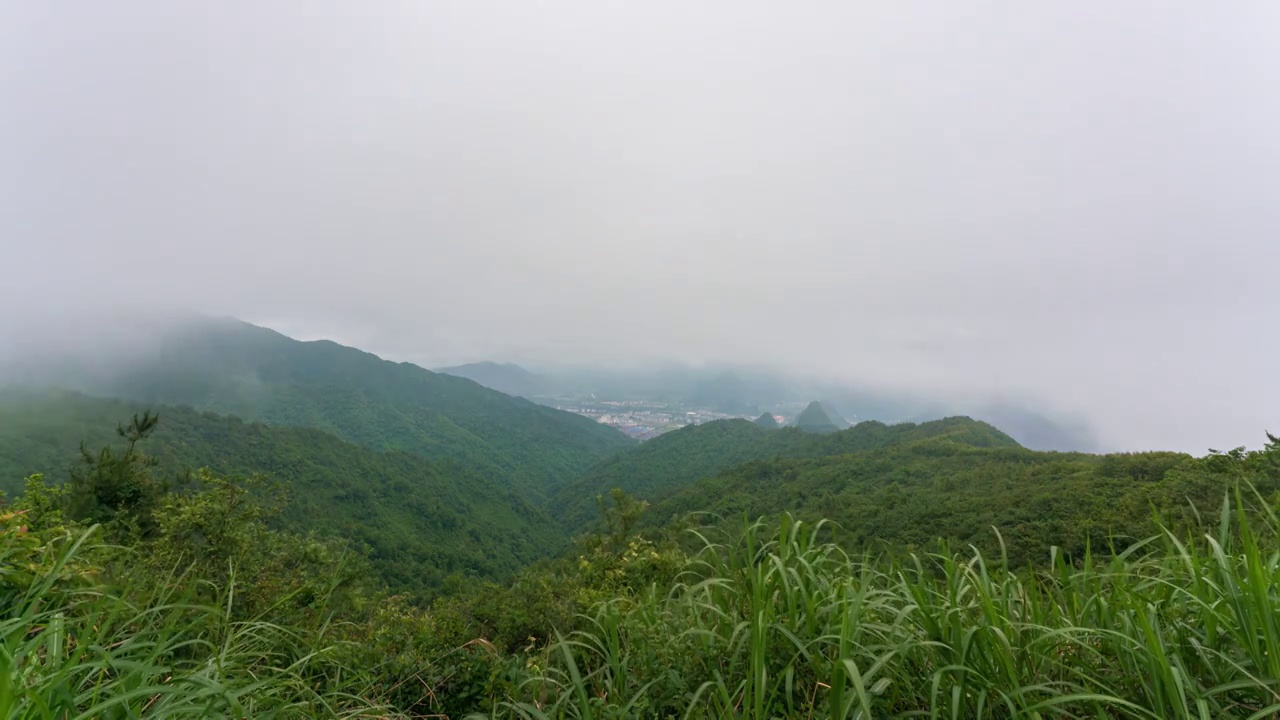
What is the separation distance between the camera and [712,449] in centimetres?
13038

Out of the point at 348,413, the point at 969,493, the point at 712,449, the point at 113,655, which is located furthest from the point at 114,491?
the point at 348,413

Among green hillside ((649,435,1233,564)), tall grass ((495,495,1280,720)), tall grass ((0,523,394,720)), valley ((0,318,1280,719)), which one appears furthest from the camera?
green hillside ((649,435,1233,564))

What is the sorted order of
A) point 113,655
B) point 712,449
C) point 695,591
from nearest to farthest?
point 113,655 → point 695,591 → point 712,449

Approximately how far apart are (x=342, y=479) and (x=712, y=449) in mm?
84862

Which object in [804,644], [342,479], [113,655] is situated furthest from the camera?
[342,479]

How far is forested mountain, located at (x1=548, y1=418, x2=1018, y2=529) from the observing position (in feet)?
309

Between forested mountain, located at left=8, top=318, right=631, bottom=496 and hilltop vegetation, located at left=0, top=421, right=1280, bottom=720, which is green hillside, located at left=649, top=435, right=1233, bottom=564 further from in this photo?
forested mountain, located at left=8, top=318, right=631, bottom=496

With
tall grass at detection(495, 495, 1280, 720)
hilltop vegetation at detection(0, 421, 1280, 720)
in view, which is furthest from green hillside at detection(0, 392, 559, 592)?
tall grass at detection(495, 495, 1280, 720)

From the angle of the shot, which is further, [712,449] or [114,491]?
[712,449]

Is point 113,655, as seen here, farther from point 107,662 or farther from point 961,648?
point 961,648


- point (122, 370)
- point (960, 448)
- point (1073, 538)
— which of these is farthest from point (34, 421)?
point (960, 448)

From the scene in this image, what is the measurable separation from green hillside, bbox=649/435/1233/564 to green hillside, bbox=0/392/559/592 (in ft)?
98.2

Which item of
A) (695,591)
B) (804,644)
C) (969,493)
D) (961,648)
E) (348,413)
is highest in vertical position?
(961,648)

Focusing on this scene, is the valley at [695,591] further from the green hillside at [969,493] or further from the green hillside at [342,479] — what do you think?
the green hillside at [342,479]
